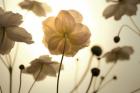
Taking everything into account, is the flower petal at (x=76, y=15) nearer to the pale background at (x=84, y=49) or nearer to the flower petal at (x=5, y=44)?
the pale background at (x=84, y=49)

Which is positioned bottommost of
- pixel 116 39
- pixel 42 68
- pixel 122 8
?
pixel 42 68

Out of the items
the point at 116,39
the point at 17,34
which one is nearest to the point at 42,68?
the point at 17,34

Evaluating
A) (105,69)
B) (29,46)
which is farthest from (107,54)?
(29,46)

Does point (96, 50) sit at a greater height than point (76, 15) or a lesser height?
lesser

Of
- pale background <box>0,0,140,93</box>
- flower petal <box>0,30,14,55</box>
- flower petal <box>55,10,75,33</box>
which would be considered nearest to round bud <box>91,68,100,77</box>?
pale background <box>0,0,140,93</box>

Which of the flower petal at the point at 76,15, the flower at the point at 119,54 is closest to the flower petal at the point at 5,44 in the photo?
the flower petal at the point at 76,15

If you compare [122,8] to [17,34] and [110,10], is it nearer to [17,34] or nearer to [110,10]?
[110,10]
